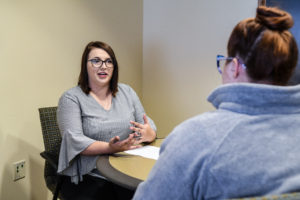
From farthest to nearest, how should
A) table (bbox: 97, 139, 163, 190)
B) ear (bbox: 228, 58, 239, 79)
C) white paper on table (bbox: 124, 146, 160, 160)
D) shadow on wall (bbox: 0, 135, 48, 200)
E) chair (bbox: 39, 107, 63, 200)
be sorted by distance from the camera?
shadow on wall (bbox: 0, 135, 48, 200), chair (bbox: 39, 107, 63, 200), white paper on table (bbox: 124, 146, 160, 160), table (bbox: 97, 139, 163, 190), ear (bbox: 228, 58, 239, 79)

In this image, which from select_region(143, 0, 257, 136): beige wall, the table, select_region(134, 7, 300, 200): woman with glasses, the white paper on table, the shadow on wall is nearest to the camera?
select_region(134, 7, 300, 200): woman with glasses

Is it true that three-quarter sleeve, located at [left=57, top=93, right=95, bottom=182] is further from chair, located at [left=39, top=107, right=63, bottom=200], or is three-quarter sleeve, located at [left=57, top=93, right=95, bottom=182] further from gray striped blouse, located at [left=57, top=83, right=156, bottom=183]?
chair, located at [left=39, top=107, right=63, bottom=200]

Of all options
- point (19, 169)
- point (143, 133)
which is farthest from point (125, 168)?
point (19, 169)

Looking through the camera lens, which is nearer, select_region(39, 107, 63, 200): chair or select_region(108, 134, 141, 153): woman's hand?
select_region(108, 134, 141, 153): woman's hand

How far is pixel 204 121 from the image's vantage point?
0.59 meters

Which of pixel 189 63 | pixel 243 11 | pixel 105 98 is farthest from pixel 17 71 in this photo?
pixel 243 11

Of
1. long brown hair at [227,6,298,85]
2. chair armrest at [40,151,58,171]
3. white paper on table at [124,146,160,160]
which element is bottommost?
chair armrest at [40,151,58,171]

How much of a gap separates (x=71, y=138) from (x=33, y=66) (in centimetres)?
79

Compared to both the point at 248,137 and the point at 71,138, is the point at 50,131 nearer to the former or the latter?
the point at 71,138

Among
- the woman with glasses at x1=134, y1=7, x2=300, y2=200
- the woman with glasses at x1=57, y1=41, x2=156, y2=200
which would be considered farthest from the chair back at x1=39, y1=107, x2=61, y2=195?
the woman with glasses at x1=134, y1=7, x2=300, y2=200

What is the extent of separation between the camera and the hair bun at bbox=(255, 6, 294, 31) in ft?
2.03

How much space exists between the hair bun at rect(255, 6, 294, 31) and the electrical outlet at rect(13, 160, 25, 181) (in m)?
1.79

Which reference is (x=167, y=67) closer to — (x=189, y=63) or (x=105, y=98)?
(x=189, y=63)

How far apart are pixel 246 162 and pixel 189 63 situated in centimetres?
234
